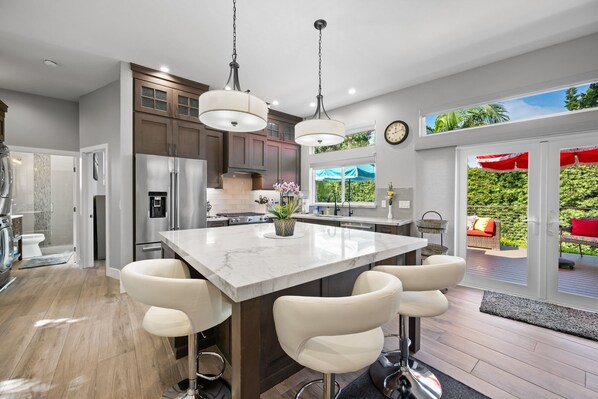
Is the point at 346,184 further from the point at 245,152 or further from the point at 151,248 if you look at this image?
the point at 151,248

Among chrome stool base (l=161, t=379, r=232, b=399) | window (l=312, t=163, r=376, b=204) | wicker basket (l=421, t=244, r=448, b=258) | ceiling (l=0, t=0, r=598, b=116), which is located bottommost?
chrome stool base (l=161, t=379, r=232, b=399)

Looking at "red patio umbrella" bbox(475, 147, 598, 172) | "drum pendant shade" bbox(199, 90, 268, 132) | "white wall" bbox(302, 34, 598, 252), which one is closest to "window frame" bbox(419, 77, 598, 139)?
"white wall" bbox(302, 34, 598, 252)

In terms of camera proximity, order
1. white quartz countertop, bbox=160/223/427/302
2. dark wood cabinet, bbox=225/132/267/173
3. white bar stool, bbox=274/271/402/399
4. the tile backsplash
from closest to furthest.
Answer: white bar stool, bbox=274/271/402/399 < white quartz countertop, bbox=160/223/427/302 < dark wood cabinet, bbox=225/132/267/173 < the tile backsplash

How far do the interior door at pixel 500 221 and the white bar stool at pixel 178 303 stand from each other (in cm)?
346

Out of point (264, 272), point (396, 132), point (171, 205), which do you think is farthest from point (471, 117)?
point (171, 205)

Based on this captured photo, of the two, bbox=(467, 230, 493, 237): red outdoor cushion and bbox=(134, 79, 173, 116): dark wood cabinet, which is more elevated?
bbox=(134, 79, 173, 116): dark wood cabinet

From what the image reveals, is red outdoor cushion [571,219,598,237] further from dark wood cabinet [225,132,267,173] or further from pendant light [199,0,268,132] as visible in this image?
dark wood cabinet [225,132,267,173]

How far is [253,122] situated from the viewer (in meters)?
2.06

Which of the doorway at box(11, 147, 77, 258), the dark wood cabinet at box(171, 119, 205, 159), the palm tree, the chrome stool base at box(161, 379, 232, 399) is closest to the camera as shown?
the chrome stool base at box(161, 379, 232, 399)

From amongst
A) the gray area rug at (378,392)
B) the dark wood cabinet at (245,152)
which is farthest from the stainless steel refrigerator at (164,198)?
the gray area rug at (378,392)

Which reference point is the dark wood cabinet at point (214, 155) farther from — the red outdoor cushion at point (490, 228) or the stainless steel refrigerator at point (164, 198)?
the red outdoor cushion at point (490, 228)

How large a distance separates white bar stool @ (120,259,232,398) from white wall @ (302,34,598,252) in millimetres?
3477

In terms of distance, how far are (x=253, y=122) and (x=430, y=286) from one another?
1692mm

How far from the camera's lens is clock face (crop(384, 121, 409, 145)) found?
13.1 ft
